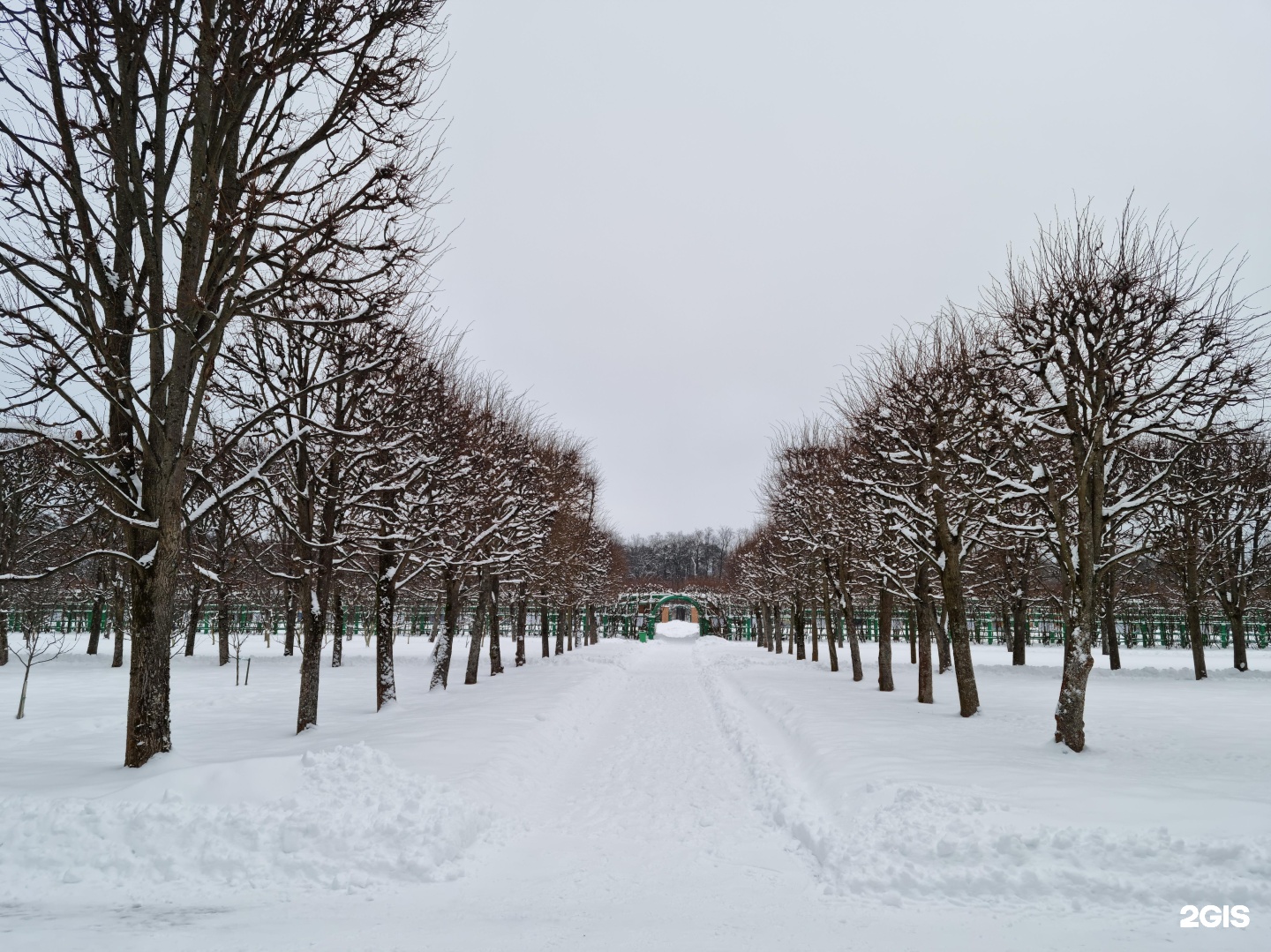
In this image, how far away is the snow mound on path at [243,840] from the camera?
560 centimetres

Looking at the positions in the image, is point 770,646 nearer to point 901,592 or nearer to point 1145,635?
point 1145,635

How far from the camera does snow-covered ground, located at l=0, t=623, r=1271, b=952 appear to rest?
15.9ft

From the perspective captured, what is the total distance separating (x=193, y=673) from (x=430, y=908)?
1042 inches

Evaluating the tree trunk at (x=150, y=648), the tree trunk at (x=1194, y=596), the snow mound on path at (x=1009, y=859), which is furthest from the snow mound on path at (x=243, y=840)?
the tree trunk at (x=1194, y=596)

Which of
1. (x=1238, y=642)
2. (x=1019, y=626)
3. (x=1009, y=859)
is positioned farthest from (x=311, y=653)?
(x=1238, y=642)

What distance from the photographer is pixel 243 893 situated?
536cm

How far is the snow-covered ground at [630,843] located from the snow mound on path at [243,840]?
0.02 metres

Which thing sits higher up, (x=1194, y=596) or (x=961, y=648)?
(x=1194, y=596)

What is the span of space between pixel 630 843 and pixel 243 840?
3.49 m

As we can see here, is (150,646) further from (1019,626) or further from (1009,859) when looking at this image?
(1019,626)

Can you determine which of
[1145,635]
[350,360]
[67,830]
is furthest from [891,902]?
[1145,635]

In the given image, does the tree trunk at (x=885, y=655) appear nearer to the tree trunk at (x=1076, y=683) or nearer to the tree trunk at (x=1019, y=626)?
the tree trunk at (x=1076, y=683)

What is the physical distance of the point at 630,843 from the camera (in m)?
6.66

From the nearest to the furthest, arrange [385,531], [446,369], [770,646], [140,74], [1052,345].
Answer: [140,74] < [1052,345] < [385,531] < [446,369] < [770,646]
